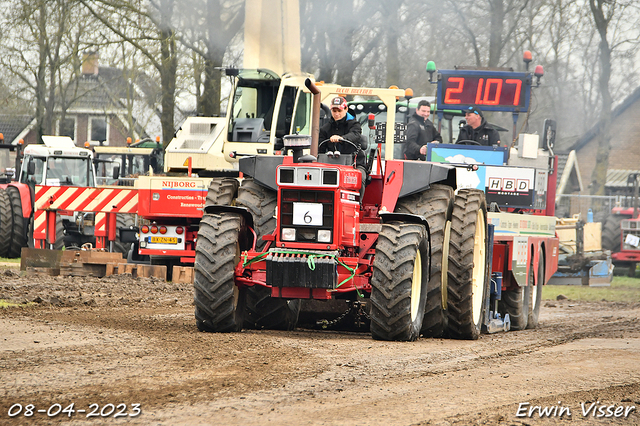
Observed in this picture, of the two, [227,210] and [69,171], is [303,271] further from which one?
[69,171]

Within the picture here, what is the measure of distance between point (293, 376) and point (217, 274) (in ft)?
7.12

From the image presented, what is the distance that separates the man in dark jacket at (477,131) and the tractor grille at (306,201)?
623 centimetres

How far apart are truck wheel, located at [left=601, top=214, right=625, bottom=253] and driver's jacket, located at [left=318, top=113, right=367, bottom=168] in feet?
53.0

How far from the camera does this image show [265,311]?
8648 mm

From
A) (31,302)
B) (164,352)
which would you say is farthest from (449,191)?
(31,302)

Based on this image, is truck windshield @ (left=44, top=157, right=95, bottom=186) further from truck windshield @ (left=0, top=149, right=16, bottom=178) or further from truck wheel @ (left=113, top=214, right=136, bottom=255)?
truck wheel @ (left=113, top=214, right=136, bottom=255)

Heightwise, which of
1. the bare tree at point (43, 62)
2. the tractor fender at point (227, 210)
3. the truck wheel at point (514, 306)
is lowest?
the truck wheel at point (514, 306)

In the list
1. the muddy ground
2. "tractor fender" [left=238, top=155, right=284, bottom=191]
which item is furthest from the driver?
the muddy ground

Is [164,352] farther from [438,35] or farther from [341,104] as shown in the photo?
[438,35]

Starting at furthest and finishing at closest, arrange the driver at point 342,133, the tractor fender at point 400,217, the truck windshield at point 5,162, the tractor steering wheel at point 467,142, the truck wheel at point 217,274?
1. the truck windshield at point 5,162
2. the tractor steering wheel at point 467,142
3. the driver at point 342,133
4. the tractor fender at point 400,217
5. the truck wheel at point 217,274

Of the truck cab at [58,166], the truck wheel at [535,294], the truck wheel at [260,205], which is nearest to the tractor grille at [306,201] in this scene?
the truck wheel at [260,205]

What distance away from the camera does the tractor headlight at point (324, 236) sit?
305 inches

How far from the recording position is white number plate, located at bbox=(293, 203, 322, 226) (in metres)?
7.75

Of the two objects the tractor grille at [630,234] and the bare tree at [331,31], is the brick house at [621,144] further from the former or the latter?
the bare tree at [331,31]
